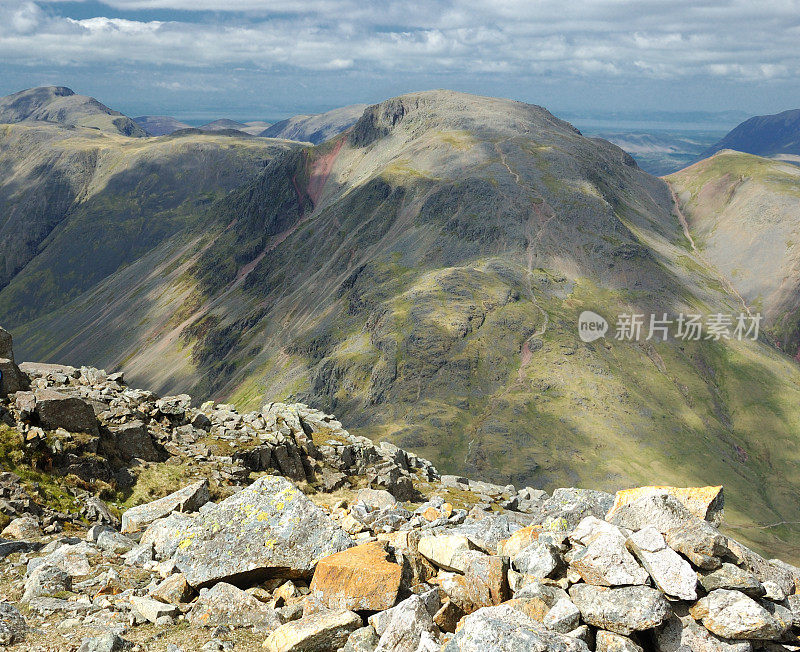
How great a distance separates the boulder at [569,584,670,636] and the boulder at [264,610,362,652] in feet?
16.2

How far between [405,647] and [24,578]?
11609 mm

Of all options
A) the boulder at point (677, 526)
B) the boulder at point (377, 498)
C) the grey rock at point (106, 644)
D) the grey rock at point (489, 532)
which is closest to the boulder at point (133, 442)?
the boulder at point (377, 498)

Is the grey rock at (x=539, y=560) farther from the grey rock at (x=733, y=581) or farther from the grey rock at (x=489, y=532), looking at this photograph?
the grey rock at (x=733, y=581)

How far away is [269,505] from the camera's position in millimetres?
16625

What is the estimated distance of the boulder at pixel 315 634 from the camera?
Answer: 1189 centimetres

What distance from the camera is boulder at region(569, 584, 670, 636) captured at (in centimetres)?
1164

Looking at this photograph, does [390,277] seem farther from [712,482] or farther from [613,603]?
[613,603]

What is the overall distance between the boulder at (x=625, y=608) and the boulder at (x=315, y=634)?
4.94 m

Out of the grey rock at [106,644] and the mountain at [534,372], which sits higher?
the grey rock at [106,644]

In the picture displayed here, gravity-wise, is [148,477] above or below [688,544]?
below

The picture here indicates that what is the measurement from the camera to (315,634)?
11.9 m

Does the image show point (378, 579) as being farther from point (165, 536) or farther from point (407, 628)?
point (165, 536)

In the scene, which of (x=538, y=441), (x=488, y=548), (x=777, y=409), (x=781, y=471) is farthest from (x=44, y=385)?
(x=777, y=409)

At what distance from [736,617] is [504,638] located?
17.1ft
